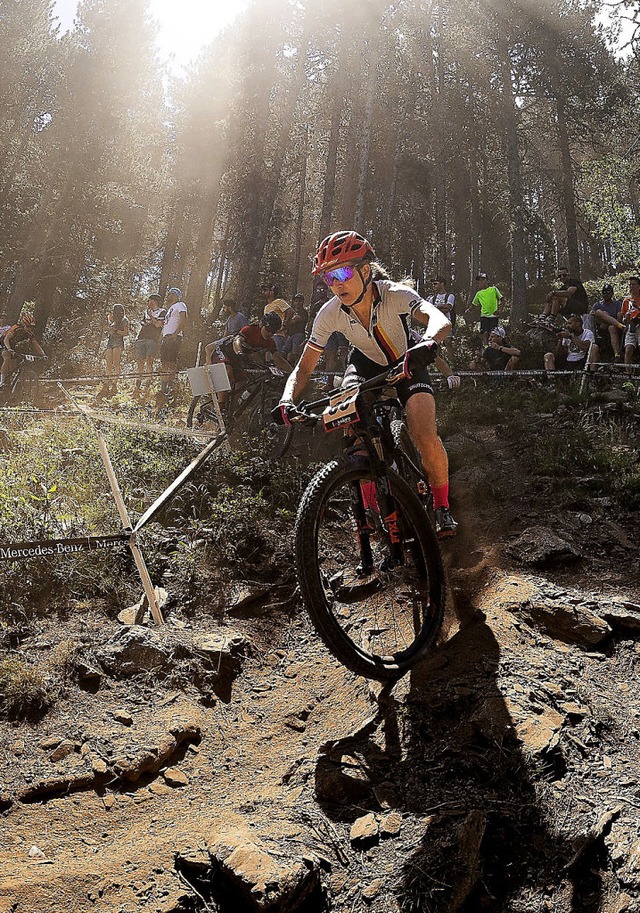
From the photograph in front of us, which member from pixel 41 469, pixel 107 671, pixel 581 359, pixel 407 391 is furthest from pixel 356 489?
pixel 581 359

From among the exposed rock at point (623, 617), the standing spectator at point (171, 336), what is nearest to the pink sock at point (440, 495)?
the exposed rock at point (623, 617)

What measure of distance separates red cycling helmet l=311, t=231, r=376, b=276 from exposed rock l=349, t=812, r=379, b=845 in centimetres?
307

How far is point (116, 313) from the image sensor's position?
15.1 m

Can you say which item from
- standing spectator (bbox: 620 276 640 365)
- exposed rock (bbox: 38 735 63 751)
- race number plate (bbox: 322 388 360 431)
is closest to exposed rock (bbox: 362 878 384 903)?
exposed rock (bbox: 38 735 63 751)

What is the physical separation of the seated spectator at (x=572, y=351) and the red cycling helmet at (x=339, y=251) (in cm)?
923

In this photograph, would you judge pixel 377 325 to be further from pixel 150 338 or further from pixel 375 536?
pixel 150 338

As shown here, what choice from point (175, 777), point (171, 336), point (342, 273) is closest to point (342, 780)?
point (175, 777)

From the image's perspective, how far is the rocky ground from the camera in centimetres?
214

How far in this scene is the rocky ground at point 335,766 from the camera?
214 centimetres

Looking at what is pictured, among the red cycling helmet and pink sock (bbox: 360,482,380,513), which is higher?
the red cycling helmet

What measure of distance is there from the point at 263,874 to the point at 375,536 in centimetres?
193

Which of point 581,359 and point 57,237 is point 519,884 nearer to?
point 581,359

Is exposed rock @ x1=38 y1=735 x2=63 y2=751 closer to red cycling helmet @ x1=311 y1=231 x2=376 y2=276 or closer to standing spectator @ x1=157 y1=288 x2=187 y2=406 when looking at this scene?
red cycling helmet @ x1=311 y1=231 x2=376 y2=276

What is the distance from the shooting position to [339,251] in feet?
13.1
